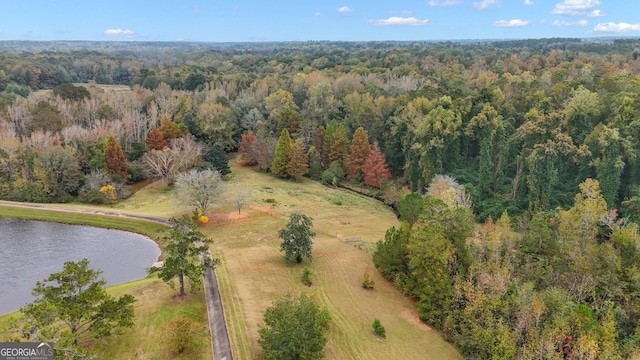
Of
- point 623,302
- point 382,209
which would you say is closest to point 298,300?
point 623,302

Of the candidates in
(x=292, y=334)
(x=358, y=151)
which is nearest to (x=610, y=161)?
(x=358, y=151)

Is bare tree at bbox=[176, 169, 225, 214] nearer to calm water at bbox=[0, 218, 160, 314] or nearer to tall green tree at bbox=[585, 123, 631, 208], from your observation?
calm water at bbox=[0, 218, 160, 314]

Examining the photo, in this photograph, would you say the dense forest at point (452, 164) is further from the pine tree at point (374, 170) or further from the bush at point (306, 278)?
the bush at point (306, 278)

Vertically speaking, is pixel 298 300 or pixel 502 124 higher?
pixel 502 124

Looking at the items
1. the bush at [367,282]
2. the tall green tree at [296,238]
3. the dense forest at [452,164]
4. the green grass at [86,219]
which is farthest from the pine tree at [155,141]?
the bush at [367,282]

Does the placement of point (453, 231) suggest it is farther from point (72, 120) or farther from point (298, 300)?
point (72, 120)

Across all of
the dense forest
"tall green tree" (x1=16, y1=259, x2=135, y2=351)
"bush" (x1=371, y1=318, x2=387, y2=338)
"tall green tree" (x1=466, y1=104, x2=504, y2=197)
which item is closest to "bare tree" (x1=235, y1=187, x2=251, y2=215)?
the dense forest

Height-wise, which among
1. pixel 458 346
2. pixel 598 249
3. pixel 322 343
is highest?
pixel 598 249

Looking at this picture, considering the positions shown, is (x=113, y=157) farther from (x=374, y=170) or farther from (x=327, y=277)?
(x=327, y=277)
